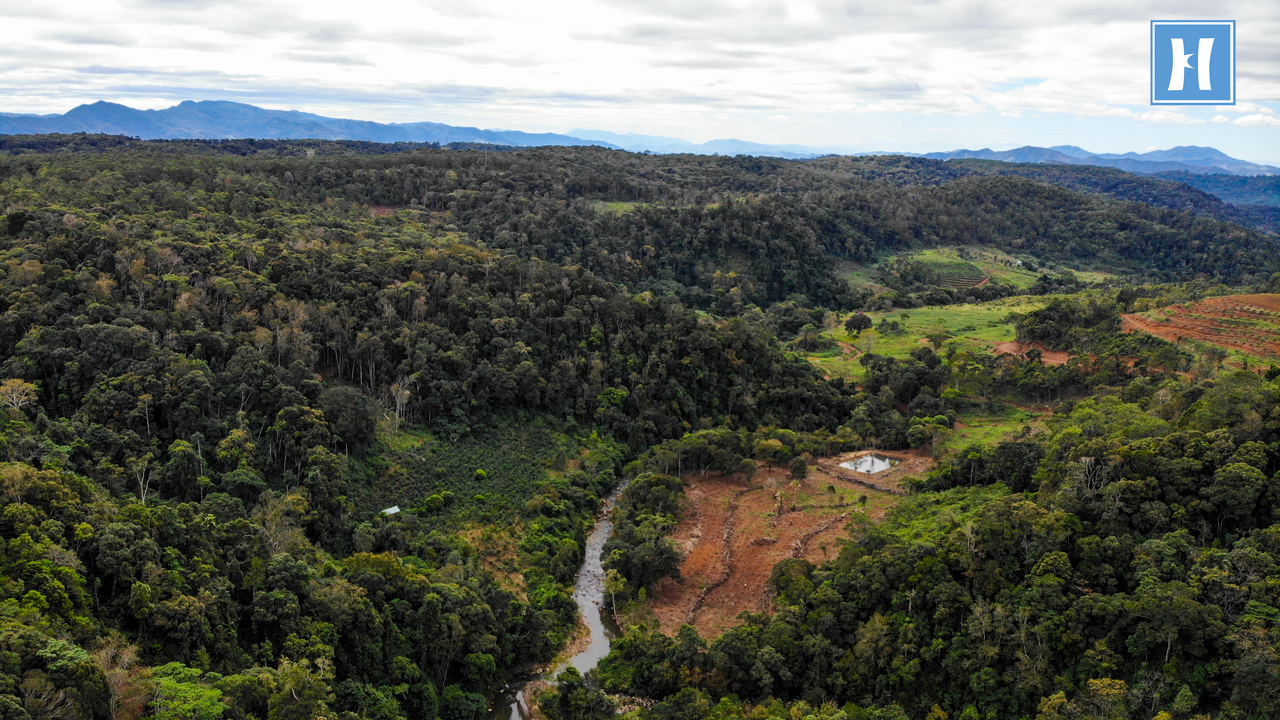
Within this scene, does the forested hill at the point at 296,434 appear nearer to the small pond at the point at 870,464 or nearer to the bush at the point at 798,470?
the small pond at the point at 870,464

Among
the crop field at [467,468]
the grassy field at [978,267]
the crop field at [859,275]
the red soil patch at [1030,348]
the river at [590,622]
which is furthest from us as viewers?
the grassy field at [978,267]

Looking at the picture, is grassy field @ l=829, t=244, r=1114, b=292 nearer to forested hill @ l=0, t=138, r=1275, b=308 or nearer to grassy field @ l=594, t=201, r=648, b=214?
grassy field @ l=594, t=201, r=648, b=214

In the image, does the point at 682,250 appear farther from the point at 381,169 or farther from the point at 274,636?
the point at 274,636

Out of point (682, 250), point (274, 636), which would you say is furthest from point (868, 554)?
point (682, 250)

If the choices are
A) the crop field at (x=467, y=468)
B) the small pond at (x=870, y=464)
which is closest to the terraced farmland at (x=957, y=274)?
the small pond at (x=870, y=464)

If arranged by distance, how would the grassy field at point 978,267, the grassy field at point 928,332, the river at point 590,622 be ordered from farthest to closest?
the grassy field at point 978,267
the grassy field at point 928,332
the river at point 590,622

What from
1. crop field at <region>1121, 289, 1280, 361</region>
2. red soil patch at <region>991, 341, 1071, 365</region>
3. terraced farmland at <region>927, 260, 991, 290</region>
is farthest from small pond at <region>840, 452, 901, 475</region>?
terraced farmland at <region>927, 260, 991, 290</region>

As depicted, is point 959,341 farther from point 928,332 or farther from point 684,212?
point 684,212
